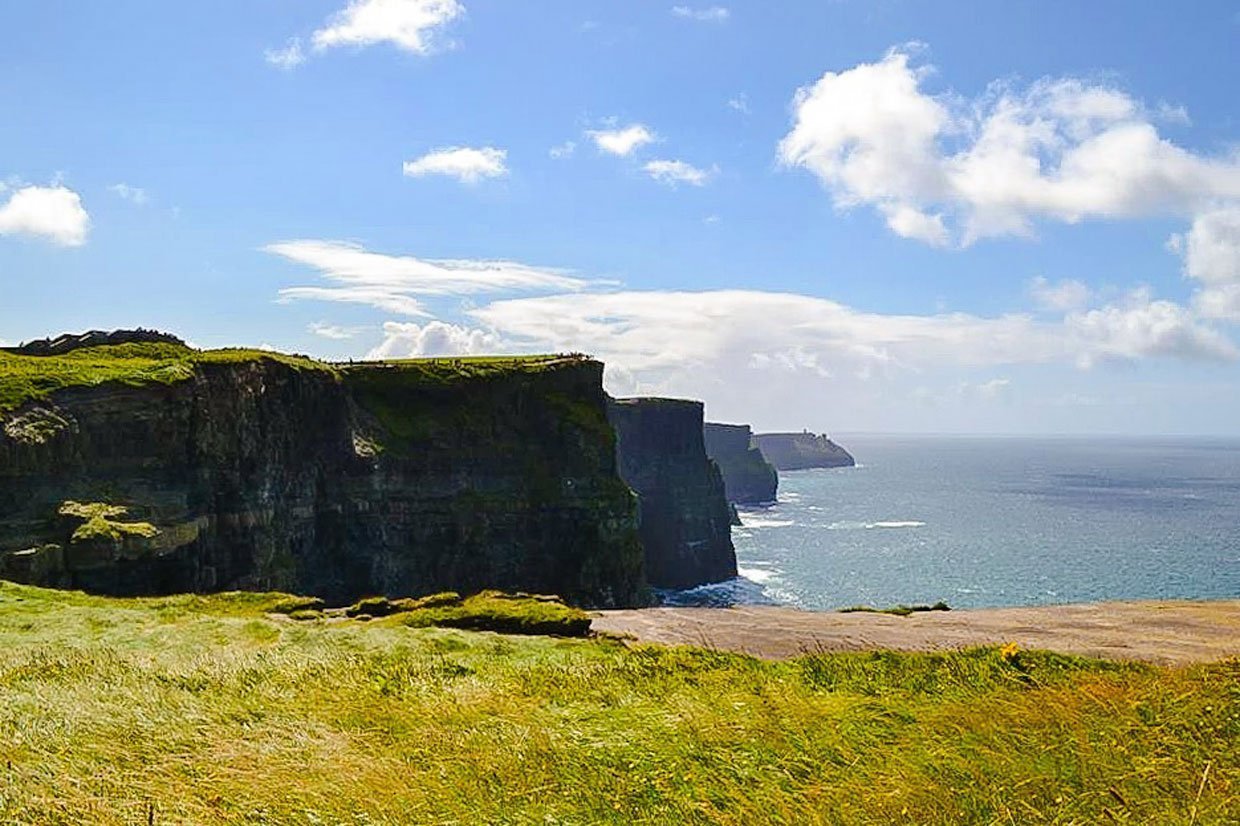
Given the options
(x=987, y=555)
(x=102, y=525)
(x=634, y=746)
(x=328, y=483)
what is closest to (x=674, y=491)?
(x=987, y=555)

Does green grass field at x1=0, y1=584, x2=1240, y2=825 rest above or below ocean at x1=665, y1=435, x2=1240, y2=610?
above

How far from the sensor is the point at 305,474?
64.6 metres

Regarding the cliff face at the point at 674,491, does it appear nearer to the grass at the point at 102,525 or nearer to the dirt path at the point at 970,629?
the grass at the point at 102,525

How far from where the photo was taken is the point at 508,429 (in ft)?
253

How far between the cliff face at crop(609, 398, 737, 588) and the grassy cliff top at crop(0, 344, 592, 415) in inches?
1613

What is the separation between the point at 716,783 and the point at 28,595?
29.5 metres

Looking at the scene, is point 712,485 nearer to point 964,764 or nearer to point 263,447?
point 263,447

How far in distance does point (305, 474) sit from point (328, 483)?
2.39 meters

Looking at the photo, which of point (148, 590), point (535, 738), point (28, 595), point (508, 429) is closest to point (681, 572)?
point (508, 429)

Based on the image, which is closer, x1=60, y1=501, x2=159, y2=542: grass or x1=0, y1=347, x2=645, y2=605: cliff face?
x1=60, y1=501, x2=159, y2=542: grass

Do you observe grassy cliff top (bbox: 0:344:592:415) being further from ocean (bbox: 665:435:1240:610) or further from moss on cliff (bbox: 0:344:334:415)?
ocean (bbox: 665:435:1240:610)

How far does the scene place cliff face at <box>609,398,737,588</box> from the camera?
372 ft

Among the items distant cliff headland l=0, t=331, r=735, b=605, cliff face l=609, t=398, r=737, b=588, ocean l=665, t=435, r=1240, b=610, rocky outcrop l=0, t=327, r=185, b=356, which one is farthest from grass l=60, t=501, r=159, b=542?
cliff face l=609, t=398, r=737, b=588

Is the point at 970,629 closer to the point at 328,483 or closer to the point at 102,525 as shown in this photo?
the point at 102,525
